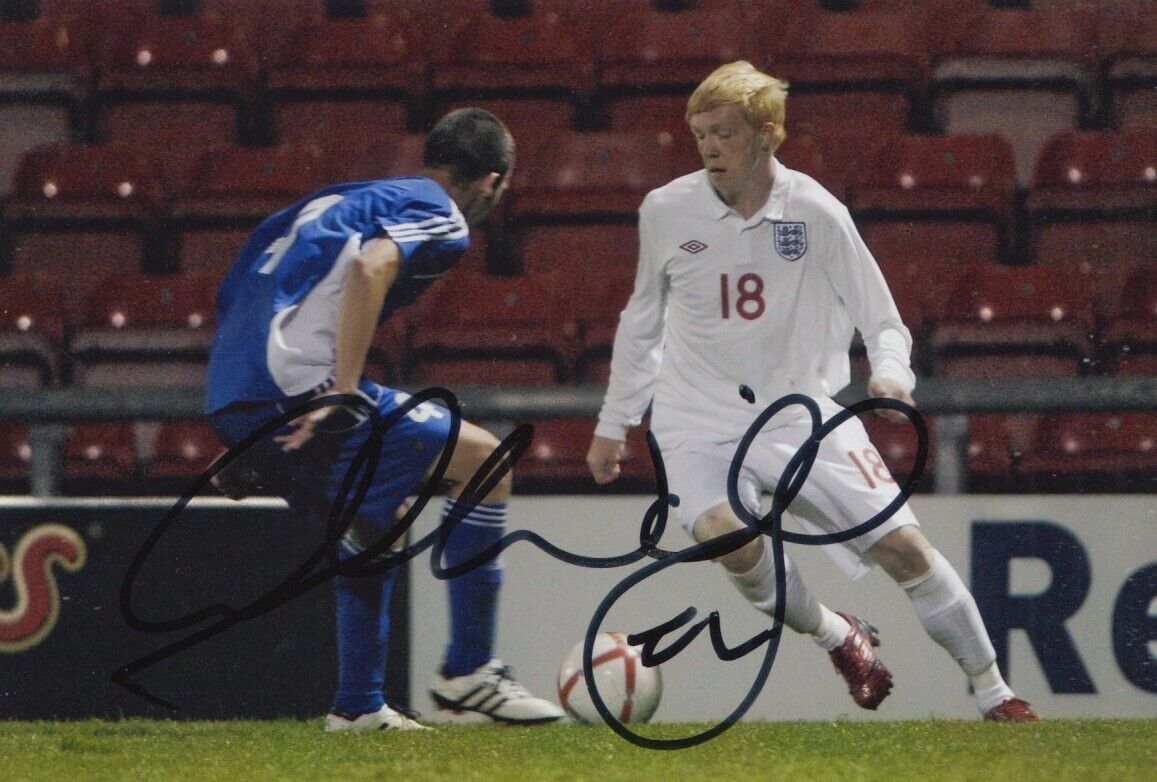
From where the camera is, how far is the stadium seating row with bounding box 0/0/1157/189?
616cm

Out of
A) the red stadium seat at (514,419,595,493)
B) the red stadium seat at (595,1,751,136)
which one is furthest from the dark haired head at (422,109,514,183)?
the red stadium seat at (595,1,751,136)

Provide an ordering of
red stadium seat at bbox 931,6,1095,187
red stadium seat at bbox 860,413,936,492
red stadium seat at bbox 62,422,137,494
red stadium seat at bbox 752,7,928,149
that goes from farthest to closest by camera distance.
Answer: red stadium seat at bbox 752,7,928,149 < red stadium seat at bbox 931,6,1095,187 < red stadium seat at bbox 62,422,137,494 < red stadium seat at bbox 860,413,936,492

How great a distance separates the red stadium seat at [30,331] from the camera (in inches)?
206

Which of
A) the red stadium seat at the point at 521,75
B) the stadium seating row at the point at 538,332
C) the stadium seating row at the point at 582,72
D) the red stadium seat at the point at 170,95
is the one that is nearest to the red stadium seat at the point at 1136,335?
the stadium seating row at the point at 538,332

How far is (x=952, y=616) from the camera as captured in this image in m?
3.90

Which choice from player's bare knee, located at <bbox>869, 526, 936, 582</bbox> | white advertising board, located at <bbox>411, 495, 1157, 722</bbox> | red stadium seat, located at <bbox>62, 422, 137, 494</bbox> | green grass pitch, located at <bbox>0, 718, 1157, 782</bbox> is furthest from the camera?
red stadium seat, located at <bbox>62, 422, 137, 494</bbox>

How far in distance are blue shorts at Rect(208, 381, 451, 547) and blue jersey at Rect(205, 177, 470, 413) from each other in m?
0.05

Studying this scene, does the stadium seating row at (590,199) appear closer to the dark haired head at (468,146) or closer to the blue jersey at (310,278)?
the dark haired head at (468,146)

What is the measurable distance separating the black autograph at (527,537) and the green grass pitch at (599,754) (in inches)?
5.8

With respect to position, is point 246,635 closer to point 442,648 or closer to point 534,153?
point 442,648

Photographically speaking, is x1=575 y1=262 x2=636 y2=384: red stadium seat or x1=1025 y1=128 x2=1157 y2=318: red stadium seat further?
x1=1025 y1=128 x2=1157 y2=318: red stadium seat

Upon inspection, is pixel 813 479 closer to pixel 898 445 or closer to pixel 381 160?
pixel 898 445
